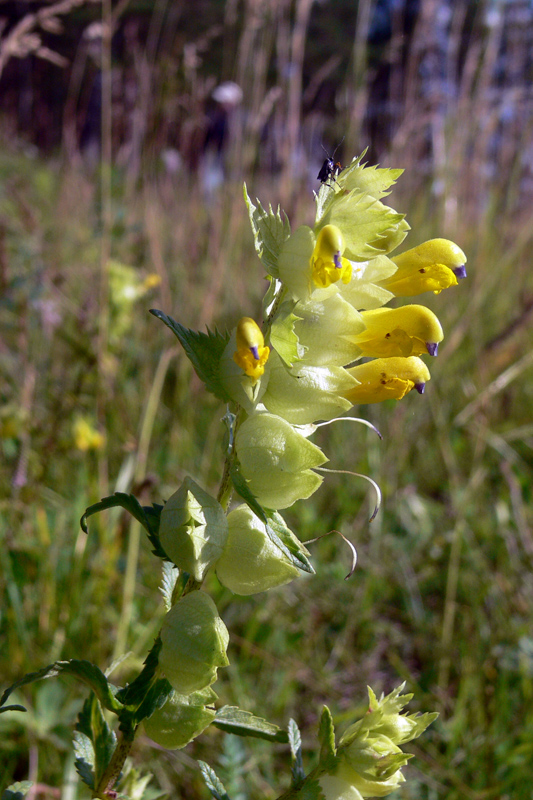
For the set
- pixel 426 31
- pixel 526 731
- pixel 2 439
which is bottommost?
pixel 526 731

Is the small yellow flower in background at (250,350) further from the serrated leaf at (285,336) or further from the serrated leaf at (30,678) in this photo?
the serrated leaf at (30,678)

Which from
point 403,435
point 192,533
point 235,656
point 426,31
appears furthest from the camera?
point 426,31

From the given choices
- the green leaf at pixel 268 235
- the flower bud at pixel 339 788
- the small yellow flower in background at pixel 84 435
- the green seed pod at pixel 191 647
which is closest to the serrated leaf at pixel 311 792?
the flower bud at pixel 339 788

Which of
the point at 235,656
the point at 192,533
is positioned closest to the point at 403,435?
the point at 235,656

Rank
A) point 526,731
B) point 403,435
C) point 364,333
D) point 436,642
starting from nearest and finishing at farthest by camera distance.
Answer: point 364,333 < point 526,731 < point 436,642 < point 403,435

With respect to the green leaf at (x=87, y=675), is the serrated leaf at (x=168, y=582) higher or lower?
higher

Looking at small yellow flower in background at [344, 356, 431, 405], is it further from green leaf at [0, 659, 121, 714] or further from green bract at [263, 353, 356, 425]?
green leaf at [0, 659, 121, 714]

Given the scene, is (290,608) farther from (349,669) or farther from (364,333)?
(364,333)
